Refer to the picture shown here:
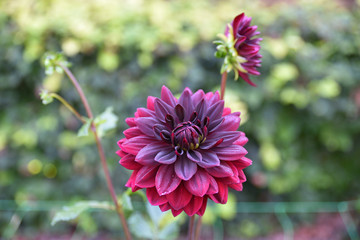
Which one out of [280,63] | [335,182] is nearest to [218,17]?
[280,63]

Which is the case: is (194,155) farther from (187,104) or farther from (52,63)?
(52,63)

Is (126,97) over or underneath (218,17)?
underneath

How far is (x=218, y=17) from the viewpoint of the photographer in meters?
1.73

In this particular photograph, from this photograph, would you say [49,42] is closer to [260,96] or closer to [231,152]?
[260,96]

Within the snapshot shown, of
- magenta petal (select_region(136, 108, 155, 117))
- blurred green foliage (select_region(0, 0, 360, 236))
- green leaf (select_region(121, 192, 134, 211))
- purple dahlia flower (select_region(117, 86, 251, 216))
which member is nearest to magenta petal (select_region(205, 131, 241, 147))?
purple dahlia flower (select_region(117, 86, 251, 216))

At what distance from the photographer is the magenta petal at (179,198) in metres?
0.42

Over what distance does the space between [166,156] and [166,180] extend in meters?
0.03

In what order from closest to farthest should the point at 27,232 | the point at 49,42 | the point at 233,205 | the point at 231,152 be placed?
the point at 231,152 → the point at 49,42 → the point at 233,205 → the point at 27,232

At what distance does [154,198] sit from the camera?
0.43 m

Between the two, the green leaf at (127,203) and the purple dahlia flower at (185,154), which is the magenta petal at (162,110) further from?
the green leaf at (127,203)

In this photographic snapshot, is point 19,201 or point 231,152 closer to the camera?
point 231,152

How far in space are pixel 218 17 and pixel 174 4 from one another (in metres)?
0.30

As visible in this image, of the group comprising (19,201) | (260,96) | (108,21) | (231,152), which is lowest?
(19,201)

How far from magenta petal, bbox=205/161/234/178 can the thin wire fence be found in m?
1.48
